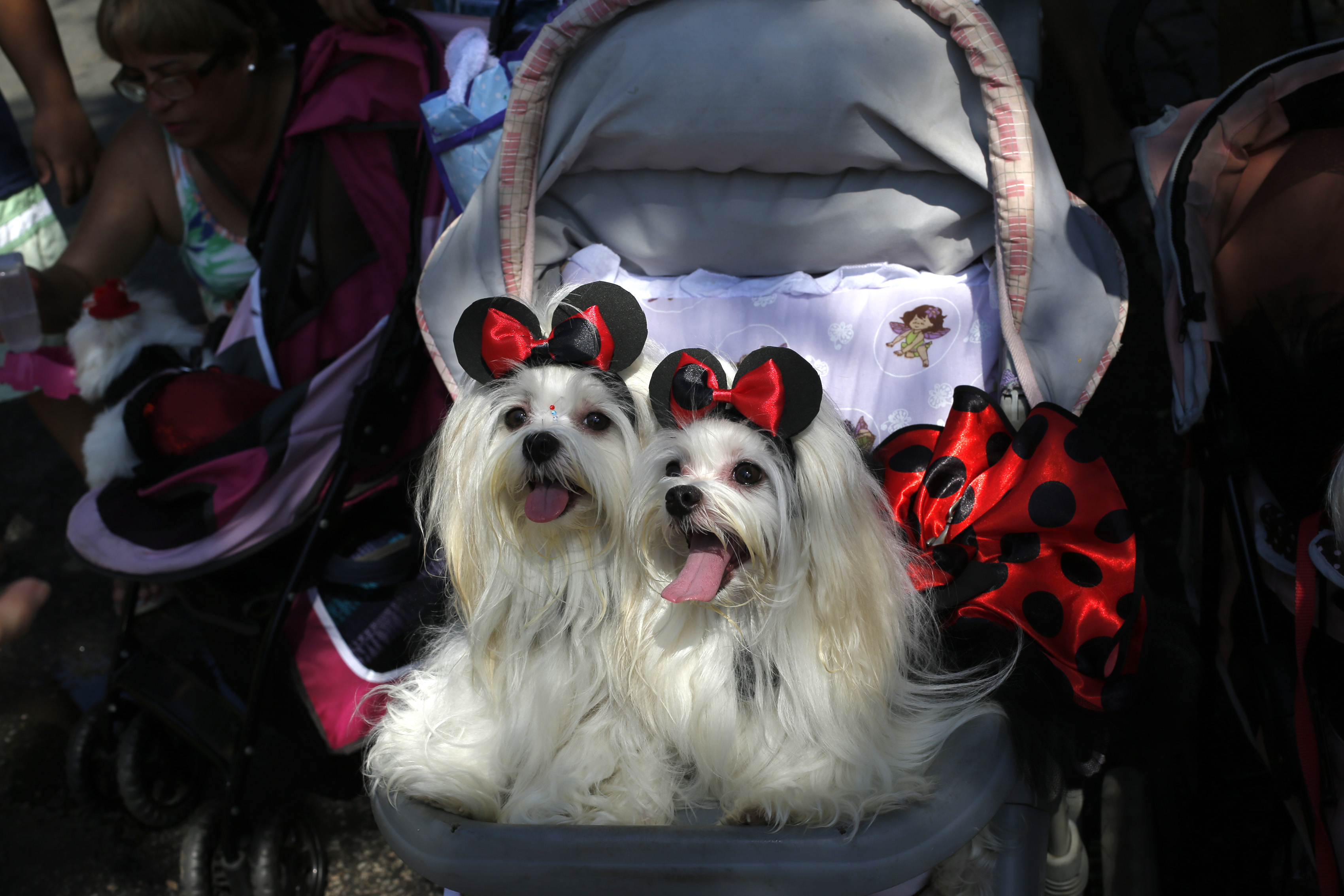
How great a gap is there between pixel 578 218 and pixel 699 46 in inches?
18.3

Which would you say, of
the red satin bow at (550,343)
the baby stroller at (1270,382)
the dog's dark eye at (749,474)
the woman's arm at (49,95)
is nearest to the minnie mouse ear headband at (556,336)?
the red satin bow at (550,343)

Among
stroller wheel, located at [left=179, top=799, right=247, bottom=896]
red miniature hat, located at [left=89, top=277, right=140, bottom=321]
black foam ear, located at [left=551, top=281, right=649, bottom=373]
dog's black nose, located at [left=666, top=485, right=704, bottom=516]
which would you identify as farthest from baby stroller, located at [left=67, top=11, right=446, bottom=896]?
dog's black nose, located at [left=666, top=485, right=704, bottom=516]

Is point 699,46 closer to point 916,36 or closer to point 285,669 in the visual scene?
point 916,36

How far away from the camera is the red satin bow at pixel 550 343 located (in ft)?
4.59

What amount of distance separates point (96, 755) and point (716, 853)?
1.84 meters

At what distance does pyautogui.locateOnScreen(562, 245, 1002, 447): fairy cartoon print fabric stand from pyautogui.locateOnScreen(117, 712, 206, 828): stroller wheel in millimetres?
1522

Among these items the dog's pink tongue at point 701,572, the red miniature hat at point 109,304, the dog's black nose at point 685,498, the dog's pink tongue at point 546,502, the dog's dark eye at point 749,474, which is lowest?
the red miniature hat at point 109,304

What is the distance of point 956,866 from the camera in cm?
150

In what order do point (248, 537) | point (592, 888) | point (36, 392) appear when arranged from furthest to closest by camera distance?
point (36, 392) → point (248, 537) → point (592, 888)

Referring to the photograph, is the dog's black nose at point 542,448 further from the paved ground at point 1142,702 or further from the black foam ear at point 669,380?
the paved ground at point 1142,702

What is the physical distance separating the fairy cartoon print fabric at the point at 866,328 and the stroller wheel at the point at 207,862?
1407mm

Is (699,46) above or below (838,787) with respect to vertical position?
above

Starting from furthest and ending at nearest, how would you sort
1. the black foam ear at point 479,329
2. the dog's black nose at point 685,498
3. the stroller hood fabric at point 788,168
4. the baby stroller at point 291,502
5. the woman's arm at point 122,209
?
1. the woman's arm at point 122,209
2. the baby stroller at point 291,502
3. the stroller hood fabric at point 788,168
4. the black foam ear at point 479,329
5. the dog's black nose at point 685,498

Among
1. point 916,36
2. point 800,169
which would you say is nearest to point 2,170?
point 800,169
